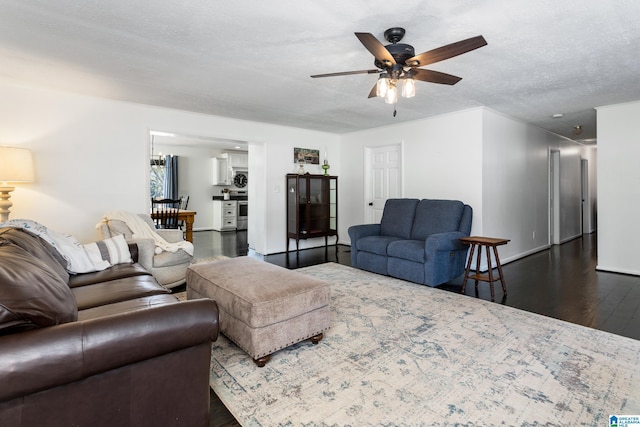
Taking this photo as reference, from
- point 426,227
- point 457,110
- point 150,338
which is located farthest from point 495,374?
point 457,110

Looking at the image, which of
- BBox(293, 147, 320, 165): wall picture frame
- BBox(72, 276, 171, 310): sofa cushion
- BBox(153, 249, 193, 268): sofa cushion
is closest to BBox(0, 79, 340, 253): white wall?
BBox(153, 249, 193, 268): sofa cushion

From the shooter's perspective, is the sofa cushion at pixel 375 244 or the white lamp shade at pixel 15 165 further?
the sofa cushion at pixel 375 244

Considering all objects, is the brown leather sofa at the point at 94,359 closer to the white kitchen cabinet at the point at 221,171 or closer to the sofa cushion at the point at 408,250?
the sofa cushion at the point at 408,250

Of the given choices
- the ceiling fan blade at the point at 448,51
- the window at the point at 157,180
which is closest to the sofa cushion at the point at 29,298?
the ceiling fan blade at the point at 448,51

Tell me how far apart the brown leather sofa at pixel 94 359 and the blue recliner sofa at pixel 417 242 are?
286 centimetres

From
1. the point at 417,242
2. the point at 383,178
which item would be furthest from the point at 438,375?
the point at 383,178

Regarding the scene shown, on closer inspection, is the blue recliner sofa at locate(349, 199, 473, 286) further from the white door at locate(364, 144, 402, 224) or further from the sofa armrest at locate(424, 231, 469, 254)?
the white door at locate(364, 144, 402, 224)

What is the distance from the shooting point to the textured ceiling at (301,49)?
206cm

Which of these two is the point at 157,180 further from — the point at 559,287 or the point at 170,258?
the point at 559,287

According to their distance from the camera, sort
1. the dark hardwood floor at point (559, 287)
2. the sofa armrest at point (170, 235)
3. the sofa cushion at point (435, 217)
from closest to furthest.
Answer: the dark hardwood floor at point (559, 287), the sofa armrest at point (170, 235), the sofa cushion at point (435, 217)

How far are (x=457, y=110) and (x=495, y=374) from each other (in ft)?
12.3

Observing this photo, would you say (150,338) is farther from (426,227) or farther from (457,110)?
(457,110)

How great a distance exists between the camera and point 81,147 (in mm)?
→ 3918

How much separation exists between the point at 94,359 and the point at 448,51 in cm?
244
